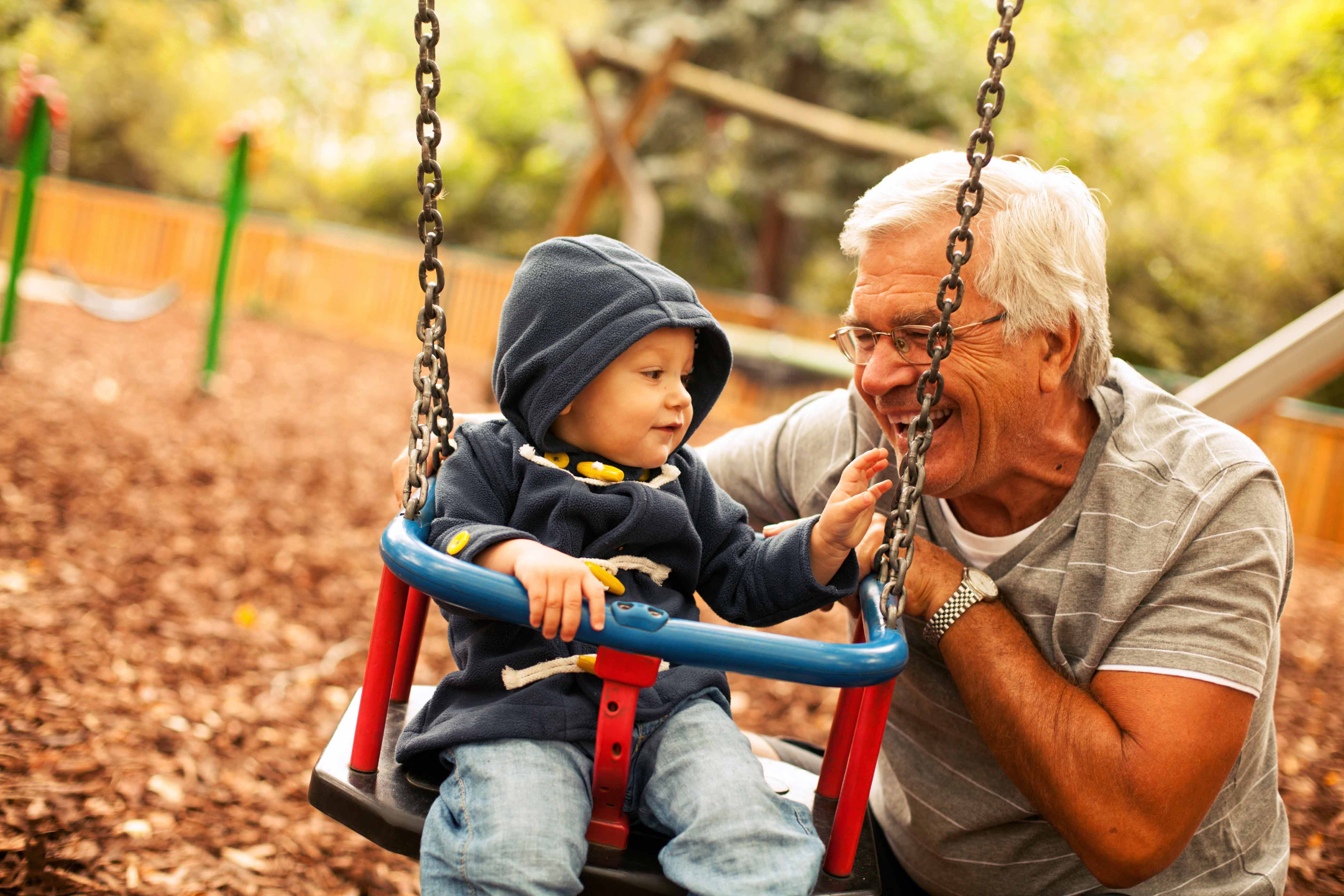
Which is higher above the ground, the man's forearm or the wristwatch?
the wristwatch

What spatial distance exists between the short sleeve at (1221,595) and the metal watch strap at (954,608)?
0.25 m

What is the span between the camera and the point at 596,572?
157cm

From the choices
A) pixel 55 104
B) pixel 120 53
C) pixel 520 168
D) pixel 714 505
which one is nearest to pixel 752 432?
pixel 714 505

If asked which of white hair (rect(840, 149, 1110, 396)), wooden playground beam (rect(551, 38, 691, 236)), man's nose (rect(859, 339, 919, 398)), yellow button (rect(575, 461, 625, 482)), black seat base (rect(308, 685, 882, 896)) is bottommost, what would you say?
black seat base (rect(308, 685, 882, 896))

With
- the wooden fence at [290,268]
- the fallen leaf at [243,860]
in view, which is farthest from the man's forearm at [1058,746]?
the wooden fence at [290,268]

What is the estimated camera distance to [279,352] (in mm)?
11898

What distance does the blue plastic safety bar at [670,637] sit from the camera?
1.38 meters

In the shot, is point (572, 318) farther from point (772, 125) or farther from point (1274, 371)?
point (772, 125)

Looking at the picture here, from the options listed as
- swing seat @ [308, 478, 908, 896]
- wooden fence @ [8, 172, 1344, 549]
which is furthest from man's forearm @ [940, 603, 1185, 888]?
wooden fence @ [8, 172, 1344, 549]

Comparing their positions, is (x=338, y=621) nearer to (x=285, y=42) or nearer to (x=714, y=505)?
(x=714, y=505)

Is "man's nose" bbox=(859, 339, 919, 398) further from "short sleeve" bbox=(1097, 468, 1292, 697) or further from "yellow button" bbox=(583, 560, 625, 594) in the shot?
"yellow button" bbox=(583, 560, 625, 594)

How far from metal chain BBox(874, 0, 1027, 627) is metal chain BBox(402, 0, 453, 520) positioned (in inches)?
27.9

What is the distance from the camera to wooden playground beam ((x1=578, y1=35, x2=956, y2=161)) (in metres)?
8.87

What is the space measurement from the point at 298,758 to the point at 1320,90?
18.6ft
